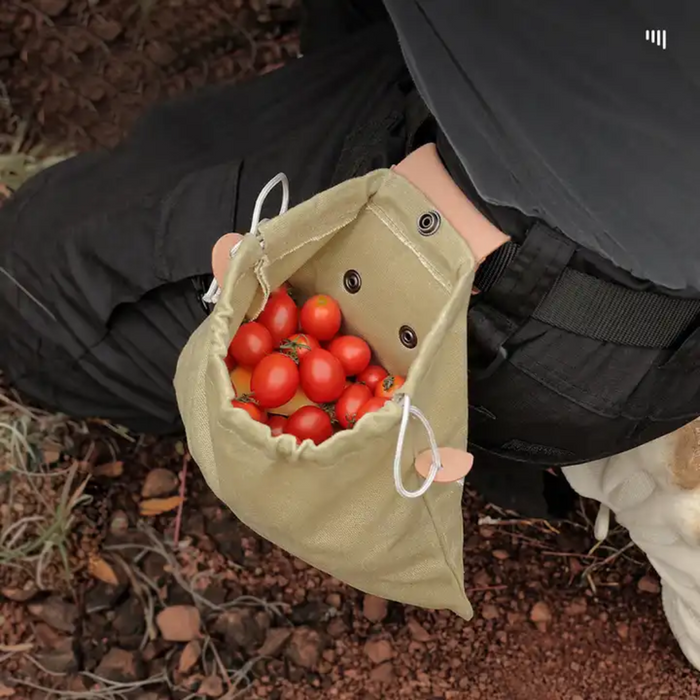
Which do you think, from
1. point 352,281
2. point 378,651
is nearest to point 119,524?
point 378,651

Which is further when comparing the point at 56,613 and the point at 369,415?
the point at 56,613

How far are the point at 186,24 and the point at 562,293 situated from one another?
100cm

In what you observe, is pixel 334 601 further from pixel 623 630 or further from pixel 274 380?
pixel 274 380

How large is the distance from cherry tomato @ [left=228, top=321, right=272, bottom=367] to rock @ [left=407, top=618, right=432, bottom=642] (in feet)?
2.03

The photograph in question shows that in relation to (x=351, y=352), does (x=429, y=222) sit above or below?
above

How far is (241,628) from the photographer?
45.8 inches

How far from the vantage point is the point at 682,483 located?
0.90 meters

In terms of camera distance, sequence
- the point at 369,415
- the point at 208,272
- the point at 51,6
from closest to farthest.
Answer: the point at 369,415 → the point at 208,272 → the point at 51,6

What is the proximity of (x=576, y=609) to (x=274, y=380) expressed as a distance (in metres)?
0.75

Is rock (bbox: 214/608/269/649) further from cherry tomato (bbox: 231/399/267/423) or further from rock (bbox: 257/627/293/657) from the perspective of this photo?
cherry tomato (bbox: 231/399/267/423)

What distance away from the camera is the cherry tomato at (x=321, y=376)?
28.8 inches

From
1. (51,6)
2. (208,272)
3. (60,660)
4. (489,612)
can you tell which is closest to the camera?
(208,272)

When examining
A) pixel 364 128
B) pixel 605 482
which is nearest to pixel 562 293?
pixel 364 128

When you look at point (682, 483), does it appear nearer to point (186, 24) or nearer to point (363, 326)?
point (363, 326)
